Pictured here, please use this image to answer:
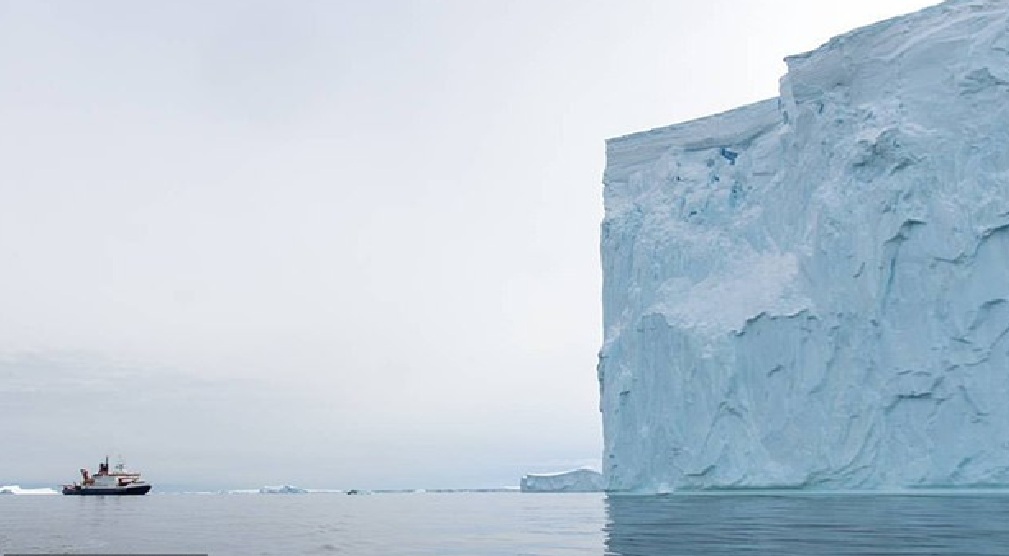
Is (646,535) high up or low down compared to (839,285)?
down

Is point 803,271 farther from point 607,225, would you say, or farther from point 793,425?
point 607,225

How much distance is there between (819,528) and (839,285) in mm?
20365

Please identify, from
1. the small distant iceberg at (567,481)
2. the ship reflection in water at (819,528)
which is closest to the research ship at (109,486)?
the small distant iceberg at (567,481)

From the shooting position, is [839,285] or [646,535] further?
[839,285]

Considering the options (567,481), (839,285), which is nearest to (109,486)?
(567,481)

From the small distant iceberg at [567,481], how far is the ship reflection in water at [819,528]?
40.0 metres

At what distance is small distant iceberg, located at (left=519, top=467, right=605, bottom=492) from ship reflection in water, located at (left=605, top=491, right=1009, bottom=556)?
4003 centimetres

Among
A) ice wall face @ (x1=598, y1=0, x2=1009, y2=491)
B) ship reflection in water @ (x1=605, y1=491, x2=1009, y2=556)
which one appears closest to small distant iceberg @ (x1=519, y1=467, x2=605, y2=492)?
ice wall face @ (x1=598, y1=0, x2=1009, y2=491)

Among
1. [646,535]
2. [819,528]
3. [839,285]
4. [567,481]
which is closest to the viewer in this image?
[646,535]

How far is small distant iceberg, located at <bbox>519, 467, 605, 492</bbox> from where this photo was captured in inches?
2876

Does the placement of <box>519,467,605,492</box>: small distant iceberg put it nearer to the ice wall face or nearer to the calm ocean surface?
the ice wall face

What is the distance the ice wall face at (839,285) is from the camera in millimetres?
34219

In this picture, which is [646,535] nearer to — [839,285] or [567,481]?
[839,285]

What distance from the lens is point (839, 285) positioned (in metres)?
37.6
